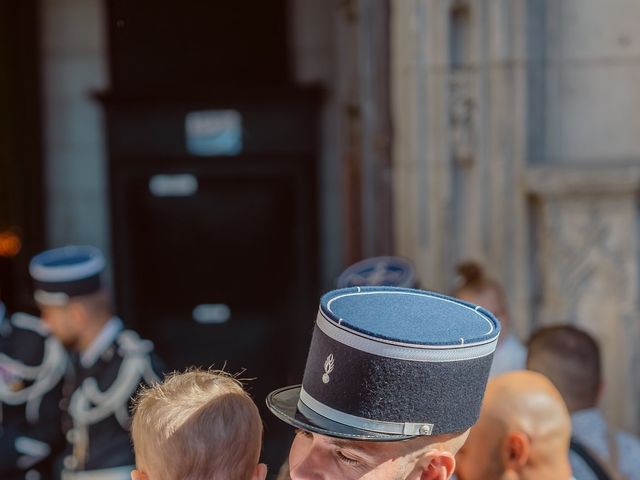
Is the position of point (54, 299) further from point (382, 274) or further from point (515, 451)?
point (515, 451)

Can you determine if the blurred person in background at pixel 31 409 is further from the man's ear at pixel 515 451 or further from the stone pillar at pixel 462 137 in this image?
the man's ear at pixel 515 451

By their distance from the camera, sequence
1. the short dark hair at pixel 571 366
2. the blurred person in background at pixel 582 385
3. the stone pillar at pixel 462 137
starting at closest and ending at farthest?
1. the blurred person in background at pixel 582 385
2. the short dark hair at pixel 571 366
3. the stone pillar at pixel 462 137

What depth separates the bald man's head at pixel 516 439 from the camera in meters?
2.37

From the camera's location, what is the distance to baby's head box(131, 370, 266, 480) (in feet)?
6.84

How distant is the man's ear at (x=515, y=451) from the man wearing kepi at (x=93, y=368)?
1.89m

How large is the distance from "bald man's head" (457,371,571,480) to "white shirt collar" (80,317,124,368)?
2039mm

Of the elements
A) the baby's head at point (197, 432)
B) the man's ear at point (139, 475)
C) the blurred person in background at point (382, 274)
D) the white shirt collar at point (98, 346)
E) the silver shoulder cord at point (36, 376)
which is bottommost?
the silver shoulder cord at point (36, 376)

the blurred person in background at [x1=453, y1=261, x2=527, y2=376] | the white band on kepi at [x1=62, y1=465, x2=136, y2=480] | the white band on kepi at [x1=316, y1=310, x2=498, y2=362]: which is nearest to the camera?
the white band on kepi at [x1=316, y1=310, x2=498, y2=362]

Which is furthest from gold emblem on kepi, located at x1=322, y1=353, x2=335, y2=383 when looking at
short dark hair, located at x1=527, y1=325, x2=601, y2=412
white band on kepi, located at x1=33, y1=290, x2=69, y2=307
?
white band on kepi, located at x1=33, y1=290, x2=69, y2=307

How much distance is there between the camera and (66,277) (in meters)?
4.46

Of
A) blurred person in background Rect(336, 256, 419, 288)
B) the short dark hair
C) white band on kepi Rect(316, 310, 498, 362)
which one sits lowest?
the short dark hair

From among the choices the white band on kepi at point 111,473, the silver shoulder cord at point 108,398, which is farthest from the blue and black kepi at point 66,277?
the white band on kepi at point 111,473

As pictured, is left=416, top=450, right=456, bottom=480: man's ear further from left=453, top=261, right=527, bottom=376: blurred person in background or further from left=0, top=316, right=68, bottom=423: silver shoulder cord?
left=0, top=316, right=68, bottom=423: silver shoulder cord

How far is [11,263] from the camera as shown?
7.36 metres
